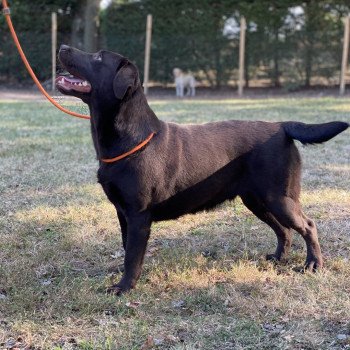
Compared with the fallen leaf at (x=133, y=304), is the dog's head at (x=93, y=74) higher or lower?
higher

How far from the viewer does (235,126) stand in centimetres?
396

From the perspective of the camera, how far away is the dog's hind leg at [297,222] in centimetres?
387

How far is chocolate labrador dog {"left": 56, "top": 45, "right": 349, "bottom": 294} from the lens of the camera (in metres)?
3.50

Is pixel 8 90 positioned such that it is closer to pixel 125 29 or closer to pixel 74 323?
pixel 125 29

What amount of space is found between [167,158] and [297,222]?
109cm

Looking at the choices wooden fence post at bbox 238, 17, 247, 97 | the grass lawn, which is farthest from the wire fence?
the grass lawn

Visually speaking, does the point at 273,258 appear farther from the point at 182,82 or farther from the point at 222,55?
the point at 222,55

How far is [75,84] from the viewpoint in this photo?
3533 mm

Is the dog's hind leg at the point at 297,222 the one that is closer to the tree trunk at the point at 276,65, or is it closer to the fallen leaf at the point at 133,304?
the fallen leaf at the point at 133,304

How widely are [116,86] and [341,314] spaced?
6.46 feet

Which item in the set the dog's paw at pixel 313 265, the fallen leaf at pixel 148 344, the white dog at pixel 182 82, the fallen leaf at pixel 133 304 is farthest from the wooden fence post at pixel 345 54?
the fallen leaf at pixel 148 344

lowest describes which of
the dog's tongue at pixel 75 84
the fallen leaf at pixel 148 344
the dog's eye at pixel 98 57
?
the fallen leaf at pixel 148 344

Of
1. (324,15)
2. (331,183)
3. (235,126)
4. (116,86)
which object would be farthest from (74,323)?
(324,15)

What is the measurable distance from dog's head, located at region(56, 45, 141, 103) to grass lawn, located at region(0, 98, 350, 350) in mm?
1300
